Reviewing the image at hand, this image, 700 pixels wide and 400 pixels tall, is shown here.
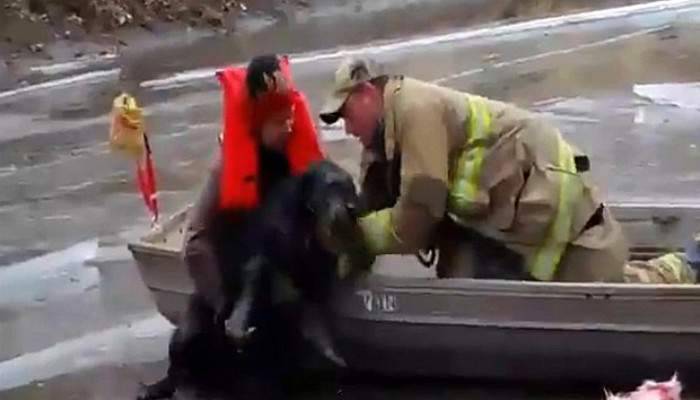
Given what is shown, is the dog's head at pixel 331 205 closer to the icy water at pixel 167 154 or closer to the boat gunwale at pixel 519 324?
the boat gunwale at pixel 519 324

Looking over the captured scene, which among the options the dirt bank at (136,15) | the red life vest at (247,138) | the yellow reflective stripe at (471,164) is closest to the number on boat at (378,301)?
the yellow reflective stripe at (471,164)

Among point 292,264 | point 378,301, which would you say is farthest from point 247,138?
point 378,301

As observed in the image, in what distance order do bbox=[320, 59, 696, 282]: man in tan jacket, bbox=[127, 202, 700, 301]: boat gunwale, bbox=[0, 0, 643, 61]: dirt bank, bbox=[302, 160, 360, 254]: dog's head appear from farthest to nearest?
bbox=[0, 0, 643, 61]: dirt bank, bbox=[302, 160, 360, 254]: dog's head, bbox=[320, 59, 696, 282]: man in tan jacket, bbox=[127, 202, 700, 301]: boat gunwale

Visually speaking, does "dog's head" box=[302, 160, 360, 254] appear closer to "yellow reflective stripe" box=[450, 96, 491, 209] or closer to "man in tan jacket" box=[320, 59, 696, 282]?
"man in tan jacket" box=[320, 59, 696, 282]

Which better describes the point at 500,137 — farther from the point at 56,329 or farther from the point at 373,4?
the point at 373,4

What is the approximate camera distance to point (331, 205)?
6656 mm

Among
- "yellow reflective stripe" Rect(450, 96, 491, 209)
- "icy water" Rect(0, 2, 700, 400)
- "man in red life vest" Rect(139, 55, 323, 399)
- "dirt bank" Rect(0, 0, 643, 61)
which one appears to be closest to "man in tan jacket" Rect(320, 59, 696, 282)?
"yellow reflective stripe" Rect(450, 96, 491, 209)

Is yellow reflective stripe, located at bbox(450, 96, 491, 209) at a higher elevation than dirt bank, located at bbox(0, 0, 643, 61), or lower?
higher

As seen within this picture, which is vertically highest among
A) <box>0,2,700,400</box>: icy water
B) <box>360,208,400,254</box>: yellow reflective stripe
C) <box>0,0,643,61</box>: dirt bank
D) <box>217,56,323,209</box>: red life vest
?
<box>217,56,323,209</box>: red life vest

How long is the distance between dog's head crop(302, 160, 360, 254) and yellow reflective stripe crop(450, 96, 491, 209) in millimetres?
431

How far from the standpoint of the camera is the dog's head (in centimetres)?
664

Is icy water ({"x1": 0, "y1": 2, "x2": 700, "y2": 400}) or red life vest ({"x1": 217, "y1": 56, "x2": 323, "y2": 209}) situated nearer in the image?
red life vest ({"x1": 217, "y1": 56, "x2": 323, "y2": 209})

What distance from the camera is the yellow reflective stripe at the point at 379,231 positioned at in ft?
22.1

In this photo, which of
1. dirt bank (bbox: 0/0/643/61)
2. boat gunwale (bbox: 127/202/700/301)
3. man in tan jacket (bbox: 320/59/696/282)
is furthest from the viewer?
dirt bank (bbox: 0/0/643/61)
